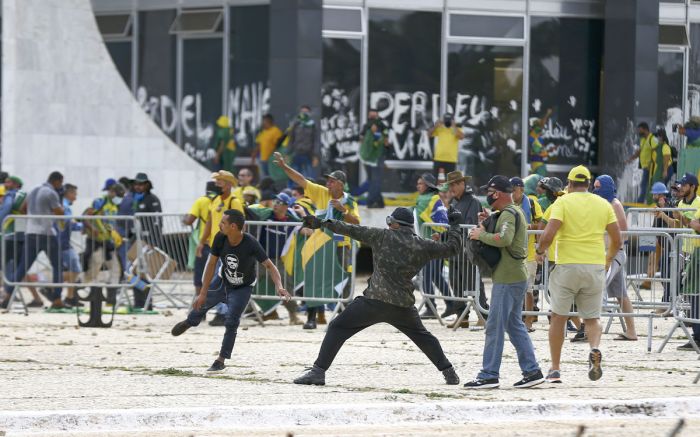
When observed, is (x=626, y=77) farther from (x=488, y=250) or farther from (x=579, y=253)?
(x=488, y=250)

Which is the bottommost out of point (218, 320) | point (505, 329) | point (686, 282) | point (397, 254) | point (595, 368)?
point (218, 320)

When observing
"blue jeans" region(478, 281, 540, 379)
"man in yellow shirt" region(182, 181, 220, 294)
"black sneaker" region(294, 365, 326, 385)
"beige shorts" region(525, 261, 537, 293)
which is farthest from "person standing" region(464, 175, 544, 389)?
"man in yellow shirt" region(182, 181, 220, 294)

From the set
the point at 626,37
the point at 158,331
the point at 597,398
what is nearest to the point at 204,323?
the point at 158,331

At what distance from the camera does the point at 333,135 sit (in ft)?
91.2

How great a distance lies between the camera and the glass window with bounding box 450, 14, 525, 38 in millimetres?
28391

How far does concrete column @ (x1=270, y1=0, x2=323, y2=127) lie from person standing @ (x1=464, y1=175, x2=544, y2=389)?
1493 centimetres

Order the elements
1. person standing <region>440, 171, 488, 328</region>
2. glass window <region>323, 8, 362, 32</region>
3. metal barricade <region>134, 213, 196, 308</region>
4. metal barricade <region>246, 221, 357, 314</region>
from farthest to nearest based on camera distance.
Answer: glass window <region>323, 8, 362, 32</region>, metal barricade <region>134, 213, 196, 308</region>, metal barricade <region>246, 221, 357, 314</region>, person standing <region>440, 171, 488, 328</region>

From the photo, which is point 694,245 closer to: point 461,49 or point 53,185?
point 53,185

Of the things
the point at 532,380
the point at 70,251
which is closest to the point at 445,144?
the point at 70,251

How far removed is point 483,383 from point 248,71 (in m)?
17.4

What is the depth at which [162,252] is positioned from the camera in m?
20.5

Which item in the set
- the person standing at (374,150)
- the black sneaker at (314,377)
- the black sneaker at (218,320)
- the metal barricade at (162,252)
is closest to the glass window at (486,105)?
the person standing at (374,150)

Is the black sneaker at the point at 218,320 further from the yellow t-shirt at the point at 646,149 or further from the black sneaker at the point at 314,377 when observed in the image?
the yellow t-shirt at the point at 646,149

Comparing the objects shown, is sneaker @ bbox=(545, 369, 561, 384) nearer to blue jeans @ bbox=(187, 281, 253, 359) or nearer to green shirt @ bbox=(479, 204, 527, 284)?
green shirt @ bbox=(479, 204, 527, 284)
